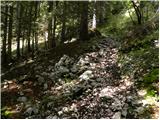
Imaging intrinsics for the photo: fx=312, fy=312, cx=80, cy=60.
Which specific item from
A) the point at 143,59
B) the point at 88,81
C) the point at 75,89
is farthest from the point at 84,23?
the point at 75,89

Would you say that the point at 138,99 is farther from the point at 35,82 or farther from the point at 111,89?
the point at 35,82

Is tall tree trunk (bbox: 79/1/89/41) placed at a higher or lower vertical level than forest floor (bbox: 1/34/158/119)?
higher

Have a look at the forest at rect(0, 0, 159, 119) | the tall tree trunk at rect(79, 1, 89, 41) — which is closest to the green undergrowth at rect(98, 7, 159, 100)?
the forest at rect(0, 0, 159, 119)

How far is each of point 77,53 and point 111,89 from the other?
6051 millimetres

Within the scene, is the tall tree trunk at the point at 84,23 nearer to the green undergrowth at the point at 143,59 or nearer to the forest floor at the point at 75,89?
the forest floor at the point at 75,89

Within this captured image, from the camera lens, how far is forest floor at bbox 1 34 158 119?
12.4 metres

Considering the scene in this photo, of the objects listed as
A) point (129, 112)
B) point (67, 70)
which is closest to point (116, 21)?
point (67, 70)

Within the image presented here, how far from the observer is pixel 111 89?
46.5 feet

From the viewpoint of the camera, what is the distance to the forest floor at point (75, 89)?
12.4 m

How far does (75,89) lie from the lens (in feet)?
47.6

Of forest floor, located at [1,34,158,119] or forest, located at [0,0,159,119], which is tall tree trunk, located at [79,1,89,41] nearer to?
forest, located at [0,0,159,119]

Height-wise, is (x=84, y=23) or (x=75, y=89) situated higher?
(x=84, y=23)

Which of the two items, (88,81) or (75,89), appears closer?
(75,89)

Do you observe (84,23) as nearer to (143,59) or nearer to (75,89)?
(143,59)
